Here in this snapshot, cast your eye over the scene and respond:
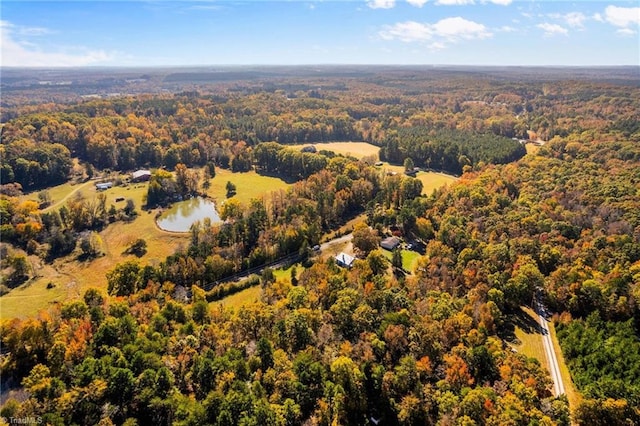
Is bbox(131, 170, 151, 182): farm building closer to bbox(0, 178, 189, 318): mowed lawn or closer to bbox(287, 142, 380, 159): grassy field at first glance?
bbox(0, 178, 189, 318): mowed lawn

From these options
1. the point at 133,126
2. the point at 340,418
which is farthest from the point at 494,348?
the point at 133,126

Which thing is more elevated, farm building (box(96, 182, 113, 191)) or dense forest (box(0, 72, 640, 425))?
dense forest (box(0, 72, 640, 425))

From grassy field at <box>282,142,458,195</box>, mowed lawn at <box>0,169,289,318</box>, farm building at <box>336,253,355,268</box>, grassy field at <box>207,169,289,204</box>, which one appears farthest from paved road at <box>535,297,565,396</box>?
grassy field at <box>207,169,289,204</box>

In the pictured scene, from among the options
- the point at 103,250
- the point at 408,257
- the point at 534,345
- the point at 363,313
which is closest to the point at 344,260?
the point at 408,257

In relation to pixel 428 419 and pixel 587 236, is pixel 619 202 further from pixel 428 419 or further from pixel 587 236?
pixel 428 419

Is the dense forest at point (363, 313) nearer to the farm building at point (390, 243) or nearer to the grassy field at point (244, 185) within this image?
the farm building at point (390, 243)

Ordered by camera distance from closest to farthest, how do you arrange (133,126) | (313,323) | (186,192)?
1. (313,323)
2. (186,192)
3. (133,126)

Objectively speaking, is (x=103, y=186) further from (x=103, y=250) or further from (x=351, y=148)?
(x=351, y=148)
